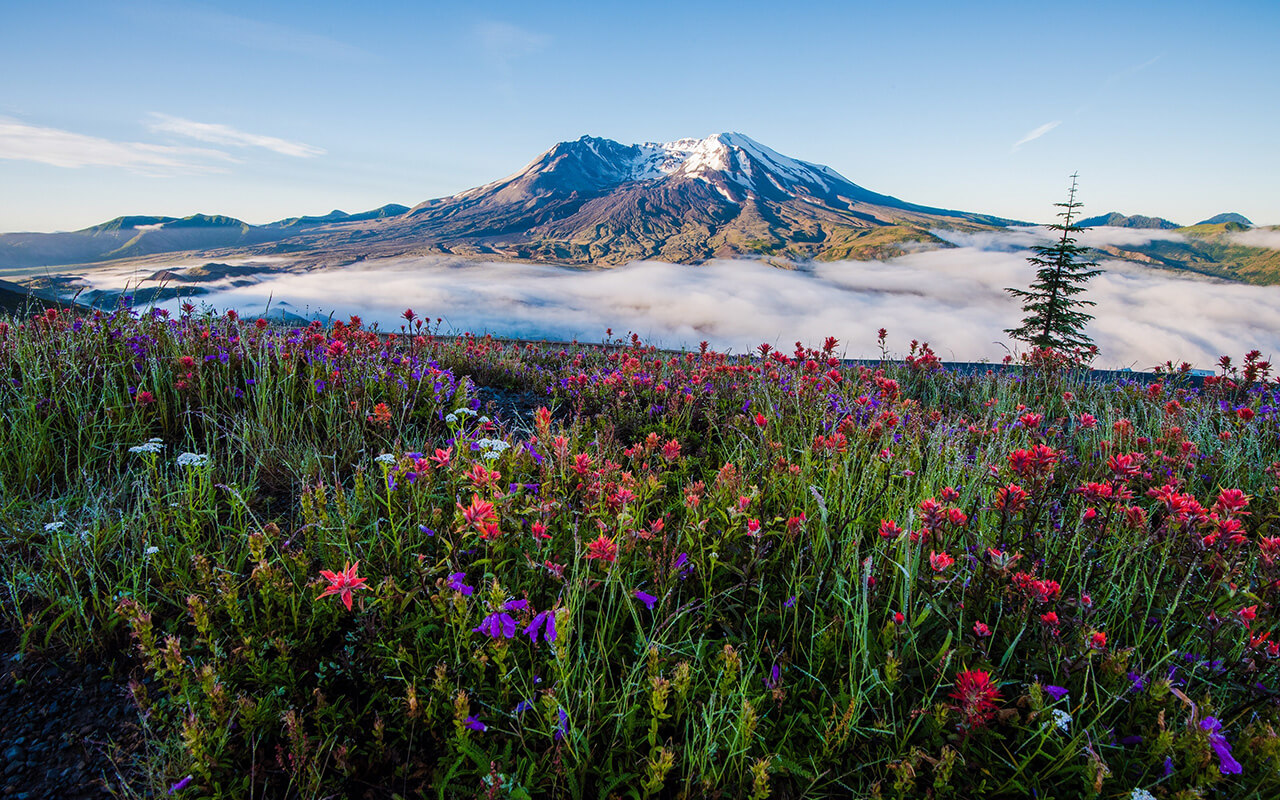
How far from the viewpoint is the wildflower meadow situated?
1564 millimetres

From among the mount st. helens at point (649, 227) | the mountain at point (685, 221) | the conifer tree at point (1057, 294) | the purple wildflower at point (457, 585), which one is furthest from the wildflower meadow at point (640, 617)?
the mountain at point (685, 221)

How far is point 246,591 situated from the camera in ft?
7.39

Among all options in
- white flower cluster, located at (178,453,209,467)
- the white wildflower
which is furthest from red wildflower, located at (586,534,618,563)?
white flower cluster, located at (178,453,209,467)

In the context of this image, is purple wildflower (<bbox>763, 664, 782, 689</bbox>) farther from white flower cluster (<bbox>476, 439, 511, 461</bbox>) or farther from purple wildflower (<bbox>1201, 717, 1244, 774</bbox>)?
white flower cluster (<bbox>476, 439, 511, 461</bbox>)

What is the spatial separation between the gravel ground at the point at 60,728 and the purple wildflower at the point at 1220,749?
9.64ft

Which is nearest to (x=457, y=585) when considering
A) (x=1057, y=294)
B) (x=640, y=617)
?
(x=640, y=617)

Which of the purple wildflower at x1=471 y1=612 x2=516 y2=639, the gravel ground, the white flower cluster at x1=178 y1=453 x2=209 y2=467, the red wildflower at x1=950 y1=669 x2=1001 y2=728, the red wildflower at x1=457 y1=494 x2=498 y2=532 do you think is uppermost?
the red wildflower at x1=457 y1=494 x2=498 y2=532

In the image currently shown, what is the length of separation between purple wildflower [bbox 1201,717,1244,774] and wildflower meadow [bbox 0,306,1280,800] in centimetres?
1

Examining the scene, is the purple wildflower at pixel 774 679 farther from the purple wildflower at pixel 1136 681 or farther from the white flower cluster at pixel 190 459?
the white flower cluster at pixel 190 459

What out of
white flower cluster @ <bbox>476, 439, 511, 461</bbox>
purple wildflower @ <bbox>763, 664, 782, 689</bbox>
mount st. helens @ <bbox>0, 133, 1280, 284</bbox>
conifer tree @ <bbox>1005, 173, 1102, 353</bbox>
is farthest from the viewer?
mount st. helens @ <bbox>0, 133, 1280, 284</bbox>

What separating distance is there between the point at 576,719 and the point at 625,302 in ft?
382

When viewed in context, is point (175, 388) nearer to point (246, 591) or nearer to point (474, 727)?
point (246, 591)

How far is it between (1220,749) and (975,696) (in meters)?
0.55

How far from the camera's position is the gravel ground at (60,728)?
1.59m
